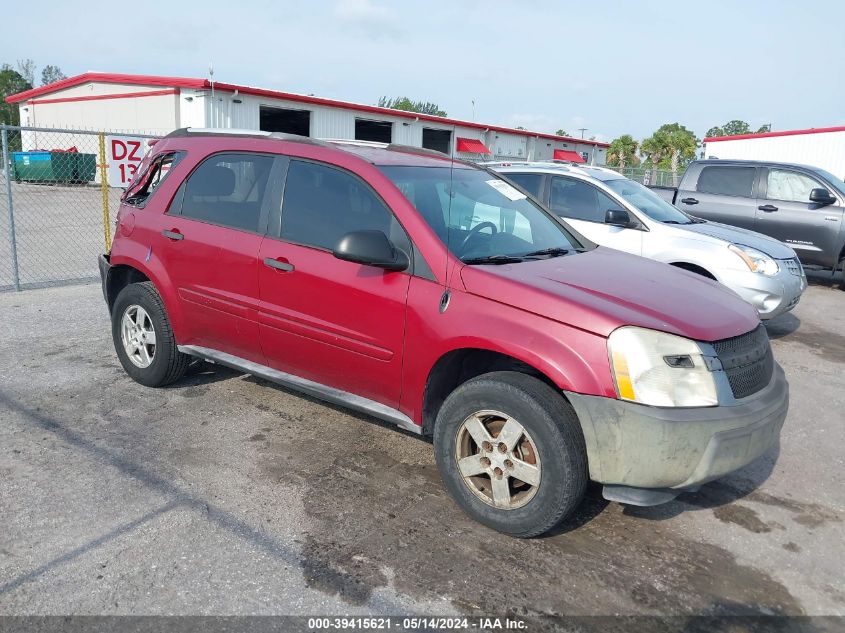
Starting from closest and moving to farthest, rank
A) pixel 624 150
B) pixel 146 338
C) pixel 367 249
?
pixel 367 249, pixel 146 338, pixel 624 150

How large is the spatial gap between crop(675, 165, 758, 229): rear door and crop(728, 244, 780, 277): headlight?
4.06 meters

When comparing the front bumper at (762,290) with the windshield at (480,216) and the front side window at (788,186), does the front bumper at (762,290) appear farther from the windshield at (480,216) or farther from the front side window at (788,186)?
the front side window at (788,186)

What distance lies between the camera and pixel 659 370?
10.1 feet

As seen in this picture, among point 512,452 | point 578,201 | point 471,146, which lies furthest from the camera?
point 471,146

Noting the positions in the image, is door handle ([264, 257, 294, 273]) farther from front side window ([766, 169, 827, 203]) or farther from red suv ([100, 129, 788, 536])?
front side window ([766, 169, 827, 203])

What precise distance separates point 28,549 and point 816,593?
3.46 metres

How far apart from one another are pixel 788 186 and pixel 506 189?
27.0ft

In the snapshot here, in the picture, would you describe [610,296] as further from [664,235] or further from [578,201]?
[578,201]

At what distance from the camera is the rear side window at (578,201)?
25.3ft

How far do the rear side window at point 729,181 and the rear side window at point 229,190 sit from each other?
8.75 meters

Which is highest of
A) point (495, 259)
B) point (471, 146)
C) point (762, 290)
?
point (471, 146)

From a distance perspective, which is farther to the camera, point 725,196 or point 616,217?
point 725,196

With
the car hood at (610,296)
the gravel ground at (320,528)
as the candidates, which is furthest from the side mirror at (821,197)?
the car hood at (610,296)

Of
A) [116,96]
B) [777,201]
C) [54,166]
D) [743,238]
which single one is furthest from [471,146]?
[743,238]
